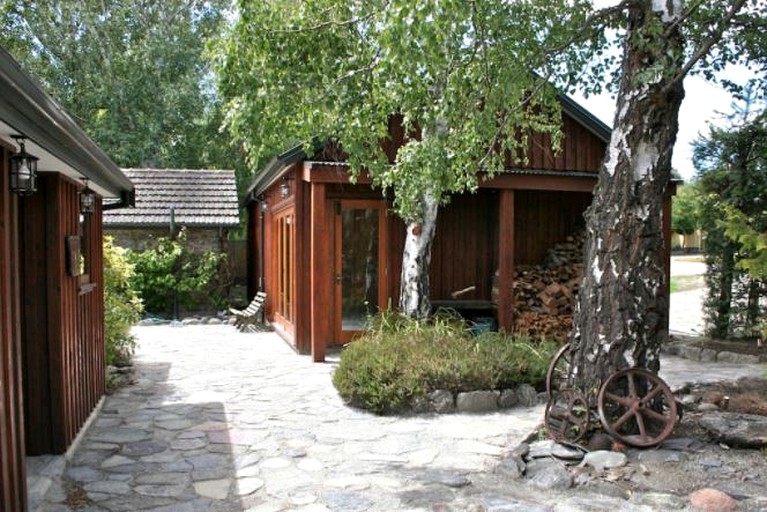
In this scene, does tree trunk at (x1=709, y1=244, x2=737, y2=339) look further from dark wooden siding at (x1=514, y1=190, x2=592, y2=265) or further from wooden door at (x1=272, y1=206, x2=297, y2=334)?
wooden door at (x1=272, y1=206, x2=297, y2=334)

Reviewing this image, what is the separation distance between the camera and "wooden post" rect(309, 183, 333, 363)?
892cm

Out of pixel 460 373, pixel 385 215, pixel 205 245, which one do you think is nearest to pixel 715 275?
pixel 385 215

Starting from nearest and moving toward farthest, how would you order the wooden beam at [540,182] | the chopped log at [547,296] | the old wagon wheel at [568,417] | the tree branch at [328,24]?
the old wagon wheel at [568,417] < the tree branch at [328,24] < the wooden beam at [540,182] < the chopped log at [547,296]

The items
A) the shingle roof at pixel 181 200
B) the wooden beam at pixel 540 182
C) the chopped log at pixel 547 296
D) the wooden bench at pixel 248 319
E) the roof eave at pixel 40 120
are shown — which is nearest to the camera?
the roof eave at pixel 40 120

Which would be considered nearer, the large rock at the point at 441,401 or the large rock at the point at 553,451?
the large rock at the point at 553,451

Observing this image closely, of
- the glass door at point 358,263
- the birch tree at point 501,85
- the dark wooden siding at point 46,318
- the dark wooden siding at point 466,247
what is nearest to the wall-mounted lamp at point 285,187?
the glass door at point 358,263

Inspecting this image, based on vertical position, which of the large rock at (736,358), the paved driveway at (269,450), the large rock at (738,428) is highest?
the large rock at (738,428)

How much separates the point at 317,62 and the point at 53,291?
2801mm

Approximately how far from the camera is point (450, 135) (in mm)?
6832

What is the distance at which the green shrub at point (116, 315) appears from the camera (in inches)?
318

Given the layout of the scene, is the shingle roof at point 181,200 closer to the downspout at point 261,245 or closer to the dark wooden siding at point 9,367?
the downspout at point 261,245

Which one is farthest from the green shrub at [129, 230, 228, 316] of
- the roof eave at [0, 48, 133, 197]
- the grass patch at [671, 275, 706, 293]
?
the grass patch at [671, 275, 706, 293]

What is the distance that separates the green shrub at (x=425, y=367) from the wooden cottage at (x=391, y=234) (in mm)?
1865

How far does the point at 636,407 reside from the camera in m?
5.01
